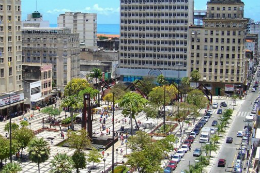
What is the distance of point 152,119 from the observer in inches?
4067

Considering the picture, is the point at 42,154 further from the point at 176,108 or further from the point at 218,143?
the point at 176,108

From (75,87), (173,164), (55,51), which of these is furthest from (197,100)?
(55,51)

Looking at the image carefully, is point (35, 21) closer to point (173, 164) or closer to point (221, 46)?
point (221, 46)

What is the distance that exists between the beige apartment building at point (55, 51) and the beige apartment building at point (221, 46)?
38.6 m

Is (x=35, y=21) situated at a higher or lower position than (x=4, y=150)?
higher

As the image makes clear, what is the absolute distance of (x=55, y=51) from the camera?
135000mm

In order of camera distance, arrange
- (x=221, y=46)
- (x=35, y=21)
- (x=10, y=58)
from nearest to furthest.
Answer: (x=10, y=58) → (x=221, y=46) → (x=35, y=21)

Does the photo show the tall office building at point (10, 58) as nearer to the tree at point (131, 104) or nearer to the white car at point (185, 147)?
the tree at point (131, 104)

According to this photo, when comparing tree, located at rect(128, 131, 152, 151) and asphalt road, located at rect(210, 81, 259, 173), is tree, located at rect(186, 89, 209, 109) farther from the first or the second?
tree, located at rect(128, 131, 152, 151)

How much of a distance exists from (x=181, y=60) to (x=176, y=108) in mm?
48341

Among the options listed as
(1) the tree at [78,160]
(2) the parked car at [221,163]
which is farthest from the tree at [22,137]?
(2) the parked car at [221,163]

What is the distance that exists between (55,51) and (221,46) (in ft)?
166

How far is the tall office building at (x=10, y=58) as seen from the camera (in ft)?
340

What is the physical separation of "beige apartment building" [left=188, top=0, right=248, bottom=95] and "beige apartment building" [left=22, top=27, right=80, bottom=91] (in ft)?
127
